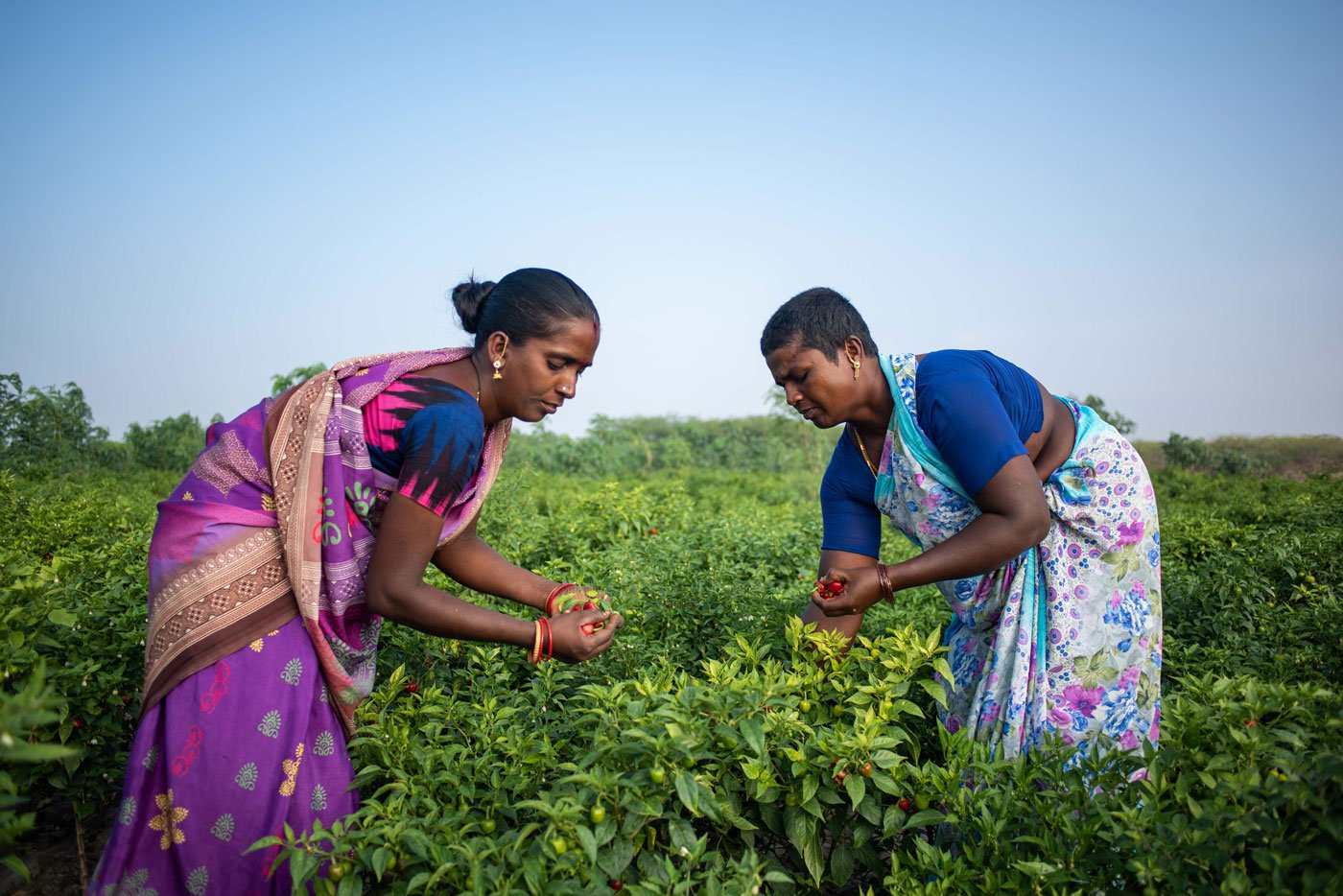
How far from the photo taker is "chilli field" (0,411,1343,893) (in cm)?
158

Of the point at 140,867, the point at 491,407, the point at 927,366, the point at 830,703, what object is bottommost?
the point at 140,867

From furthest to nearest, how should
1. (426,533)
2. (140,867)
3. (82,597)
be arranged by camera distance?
1. (82,597)
2. (426,533)
3. (140,867)

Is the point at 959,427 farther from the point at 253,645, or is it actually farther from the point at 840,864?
the point at 253,645

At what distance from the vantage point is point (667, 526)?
6434mm

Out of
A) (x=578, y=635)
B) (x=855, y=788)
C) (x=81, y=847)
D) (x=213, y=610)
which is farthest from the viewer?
(x=81, y=847)

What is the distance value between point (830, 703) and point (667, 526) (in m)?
4.06

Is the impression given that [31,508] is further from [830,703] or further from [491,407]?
[830,703]

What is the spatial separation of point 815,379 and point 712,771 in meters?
1.17

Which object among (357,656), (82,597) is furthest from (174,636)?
(82,597)

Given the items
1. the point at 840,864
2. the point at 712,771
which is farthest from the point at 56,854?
the point at 840,864

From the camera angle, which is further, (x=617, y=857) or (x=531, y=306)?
(x=531, y=306)

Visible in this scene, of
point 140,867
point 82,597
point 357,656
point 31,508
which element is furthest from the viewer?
point 31,508

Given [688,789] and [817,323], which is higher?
[817,323]

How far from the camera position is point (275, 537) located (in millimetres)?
2131
